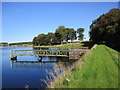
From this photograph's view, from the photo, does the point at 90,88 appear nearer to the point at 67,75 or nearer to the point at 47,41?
the point at 67,75

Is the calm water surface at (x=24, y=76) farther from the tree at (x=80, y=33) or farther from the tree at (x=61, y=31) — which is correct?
the tree at (x=80, y=33)

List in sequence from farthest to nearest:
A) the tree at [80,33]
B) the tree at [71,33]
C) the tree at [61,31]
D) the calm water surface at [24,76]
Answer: the tree at [80,33], the tree at [71,33], the tree at [61,31], the calm water surface at [24,76]

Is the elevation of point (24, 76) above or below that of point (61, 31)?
below

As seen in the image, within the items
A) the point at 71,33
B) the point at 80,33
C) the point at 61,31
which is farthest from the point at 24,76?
the point at 80,33

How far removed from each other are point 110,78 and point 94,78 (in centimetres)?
99

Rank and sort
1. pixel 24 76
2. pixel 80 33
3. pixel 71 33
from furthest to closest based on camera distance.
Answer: pixel 80 33
pixel 71 33
pixel 24 76

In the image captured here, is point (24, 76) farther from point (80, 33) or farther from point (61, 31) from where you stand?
point (80, 33)

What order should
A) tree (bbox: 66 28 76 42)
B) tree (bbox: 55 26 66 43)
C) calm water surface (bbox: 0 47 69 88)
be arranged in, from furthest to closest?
tree (bbox: 66 28 76 42) → tree (bbox: 55 26 66 43) → calm water surface (bbox: 0 47 69 88)

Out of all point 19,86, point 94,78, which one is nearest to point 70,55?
point 19,86

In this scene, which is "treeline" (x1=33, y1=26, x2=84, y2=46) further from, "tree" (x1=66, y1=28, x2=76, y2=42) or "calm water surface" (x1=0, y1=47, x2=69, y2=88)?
"calm water surface" (x1=0, y1=47, x2=69, y2=88)

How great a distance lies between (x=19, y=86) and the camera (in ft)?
44.1

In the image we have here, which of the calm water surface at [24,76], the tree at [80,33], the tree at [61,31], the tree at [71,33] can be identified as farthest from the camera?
the tree at [80,33]

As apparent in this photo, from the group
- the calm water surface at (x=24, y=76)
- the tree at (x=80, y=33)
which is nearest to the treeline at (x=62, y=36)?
the tree at (x=80, y=33)

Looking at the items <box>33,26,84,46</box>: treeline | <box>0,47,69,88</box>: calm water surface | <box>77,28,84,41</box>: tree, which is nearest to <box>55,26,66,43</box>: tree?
<box>33,26,84,46</box>: treeline
